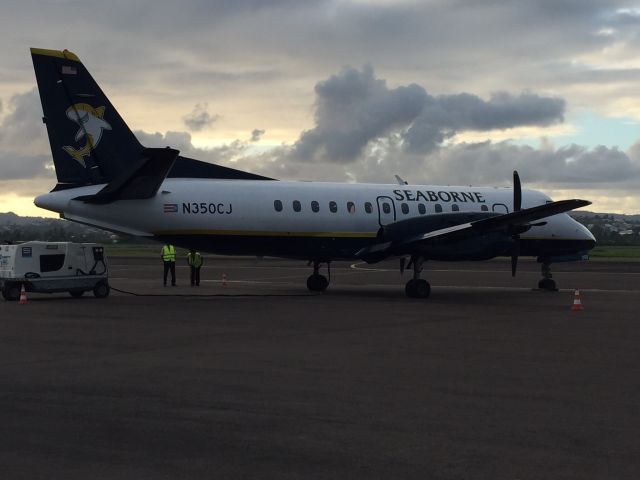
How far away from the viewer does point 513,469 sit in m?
7.30

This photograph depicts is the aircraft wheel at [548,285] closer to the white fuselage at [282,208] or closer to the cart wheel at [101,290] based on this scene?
the white fuselage at [282,208]

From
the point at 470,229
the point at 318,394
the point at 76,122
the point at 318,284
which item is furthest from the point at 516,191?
the point at 318,394

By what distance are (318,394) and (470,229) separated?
1725 centimetres

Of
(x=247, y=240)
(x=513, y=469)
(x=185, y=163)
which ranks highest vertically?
(x=185, y=163)

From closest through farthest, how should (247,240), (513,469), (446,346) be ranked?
(513,469)
(446,346)
(247,240)

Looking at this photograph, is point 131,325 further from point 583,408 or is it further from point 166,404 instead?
point 583,408

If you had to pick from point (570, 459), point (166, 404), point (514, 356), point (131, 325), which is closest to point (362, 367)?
point (514, 356)

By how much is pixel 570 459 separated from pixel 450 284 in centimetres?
2928

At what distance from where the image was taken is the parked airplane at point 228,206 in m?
26.0

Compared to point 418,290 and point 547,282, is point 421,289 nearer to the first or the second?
point 418,290

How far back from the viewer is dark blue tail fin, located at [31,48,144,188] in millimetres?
26172

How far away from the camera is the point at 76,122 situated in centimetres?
2641

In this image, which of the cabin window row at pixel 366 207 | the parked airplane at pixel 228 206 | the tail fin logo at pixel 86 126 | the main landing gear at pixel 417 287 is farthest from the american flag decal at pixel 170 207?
the main landing gear at pixel 417 287

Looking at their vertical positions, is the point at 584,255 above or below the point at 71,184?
below
